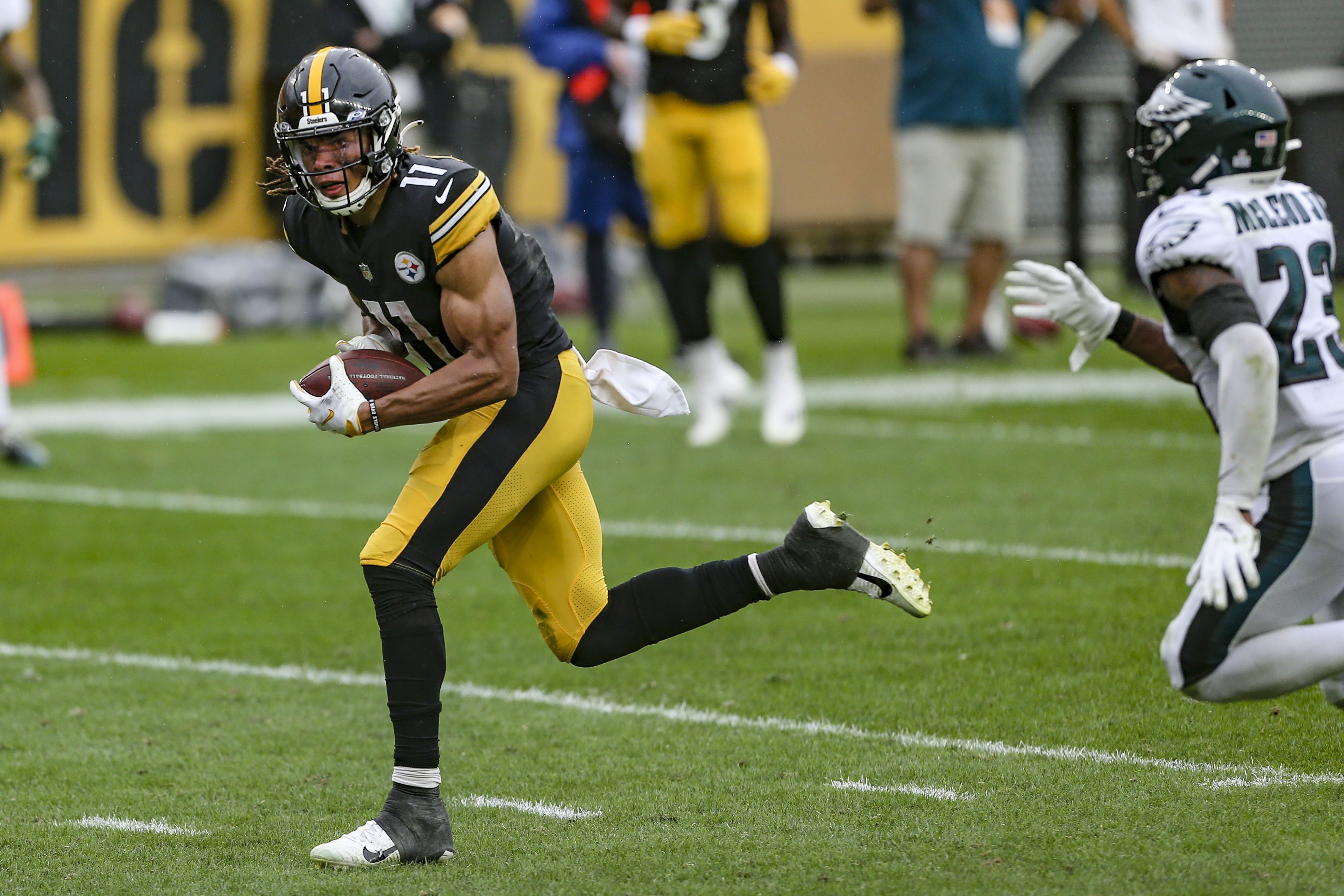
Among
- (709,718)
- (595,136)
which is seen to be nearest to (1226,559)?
(709,718)

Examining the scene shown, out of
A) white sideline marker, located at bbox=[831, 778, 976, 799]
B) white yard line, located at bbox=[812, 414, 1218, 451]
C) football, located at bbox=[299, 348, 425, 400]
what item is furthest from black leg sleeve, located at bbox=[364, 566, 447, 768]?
white yard line, located at bbox=[812, 414, 1218, 451]

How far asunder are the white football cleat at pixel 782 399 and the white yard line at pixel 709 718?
3484 mm

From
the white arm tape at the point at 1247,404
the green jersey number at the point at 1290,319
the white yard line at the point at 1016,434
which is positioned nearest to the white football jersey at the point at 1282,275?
the green jersey number at the point at 1290,319

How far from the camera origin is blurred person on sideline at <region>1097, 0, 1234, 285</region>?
1102 centimetres

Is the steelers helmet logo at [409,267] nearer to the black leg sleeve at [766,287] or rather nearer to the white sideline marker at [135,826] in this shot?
the white sideline marker at [135,826]

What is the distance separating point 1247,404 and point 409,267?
1.58m

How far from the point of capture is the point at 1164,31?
36.4ft

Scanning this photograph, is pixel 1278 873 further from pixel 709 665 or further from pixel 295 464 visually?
pixel 295 464

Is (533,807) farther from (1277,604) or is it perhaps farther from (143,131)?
(143,131)

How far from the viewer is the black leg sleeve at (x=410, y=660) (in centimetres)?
365

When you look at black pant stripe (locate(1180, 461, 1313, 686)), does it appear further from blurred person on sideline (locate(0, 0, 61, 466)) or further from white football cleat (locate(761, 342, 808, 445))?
blurred person on sideline (locate(0, 0, 61, 466))

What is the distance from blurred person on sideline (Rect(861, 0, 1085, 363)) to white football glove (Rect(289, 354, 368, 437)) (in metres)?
7.16

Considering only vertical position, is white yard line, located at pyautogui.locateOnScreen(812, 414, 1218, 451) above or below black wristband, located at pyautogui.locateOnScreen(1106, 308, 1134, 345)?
below

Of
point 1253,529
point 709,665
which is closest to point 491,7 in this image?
point 709,665
